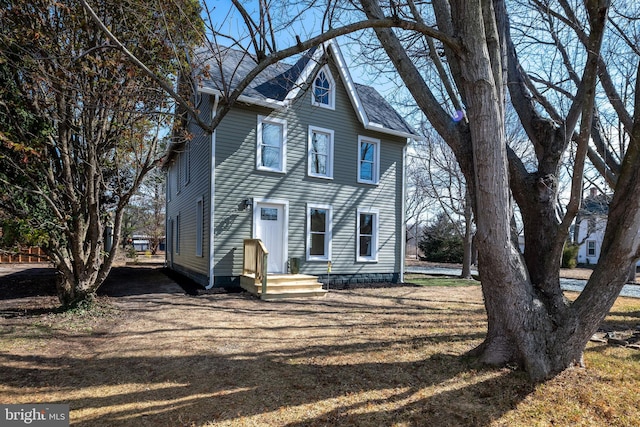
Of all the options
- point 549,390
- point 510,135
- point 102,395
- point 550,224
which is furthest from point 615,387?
point 510,135

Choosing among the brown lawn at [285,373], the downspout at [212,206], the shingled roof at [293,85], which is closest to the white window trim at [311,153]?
the shingled roof at [293,85]

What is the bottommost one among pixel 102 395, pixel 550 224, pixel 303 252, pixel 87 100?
pixel 102 395

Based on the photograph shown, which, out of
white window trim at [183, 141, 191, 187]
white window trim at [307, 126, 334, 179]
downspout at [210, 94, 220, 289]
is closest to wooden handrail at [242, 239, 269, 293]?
downspout at [210, 94, 220, 289]

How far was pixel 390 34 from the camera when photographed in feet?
14.9

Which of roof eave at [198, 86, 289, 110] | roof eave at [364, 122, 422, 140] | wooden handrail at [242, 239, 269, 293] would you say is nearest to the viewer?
wooden handrail at [242, 239, 269, 293]

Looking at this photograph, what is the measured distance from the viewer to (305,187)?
1132 cm

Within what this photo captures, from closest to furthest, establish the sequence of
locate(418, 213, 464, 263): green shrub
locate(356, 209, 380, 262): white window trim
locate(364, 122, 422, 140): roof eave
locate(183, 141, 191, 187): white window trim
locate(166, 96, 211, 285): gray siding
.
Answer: locate(166, 96, 211, 285): gray siding, locate(364, 122, 422, 140): roof eave, locate(356, 209, 380, 262): white window trim, locate(183, 141, 191, 187): white window trim, locate(418, 213, 464, 263): green shrub

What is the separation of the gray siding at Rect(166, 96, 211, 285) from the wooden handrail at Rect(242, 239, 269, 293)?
104 centimetres

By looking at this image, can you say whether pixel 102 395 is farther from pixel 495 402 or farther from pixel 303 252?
pixel 303 252

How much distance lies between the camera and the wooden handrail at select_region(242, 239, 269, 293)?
892 centimetres

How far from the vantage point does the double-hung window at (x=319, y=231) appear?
451 inches

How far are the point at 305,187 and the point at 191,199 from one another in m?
3.98

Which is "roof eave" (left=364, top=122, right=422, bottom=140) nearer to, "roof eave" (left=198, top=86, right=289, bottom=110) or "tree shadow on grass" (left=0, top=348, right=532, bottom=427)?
"roof eave" (left=198, top=86, right=289, bottom=110)

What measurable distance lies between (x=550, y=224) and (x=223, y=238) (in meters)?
7.78
